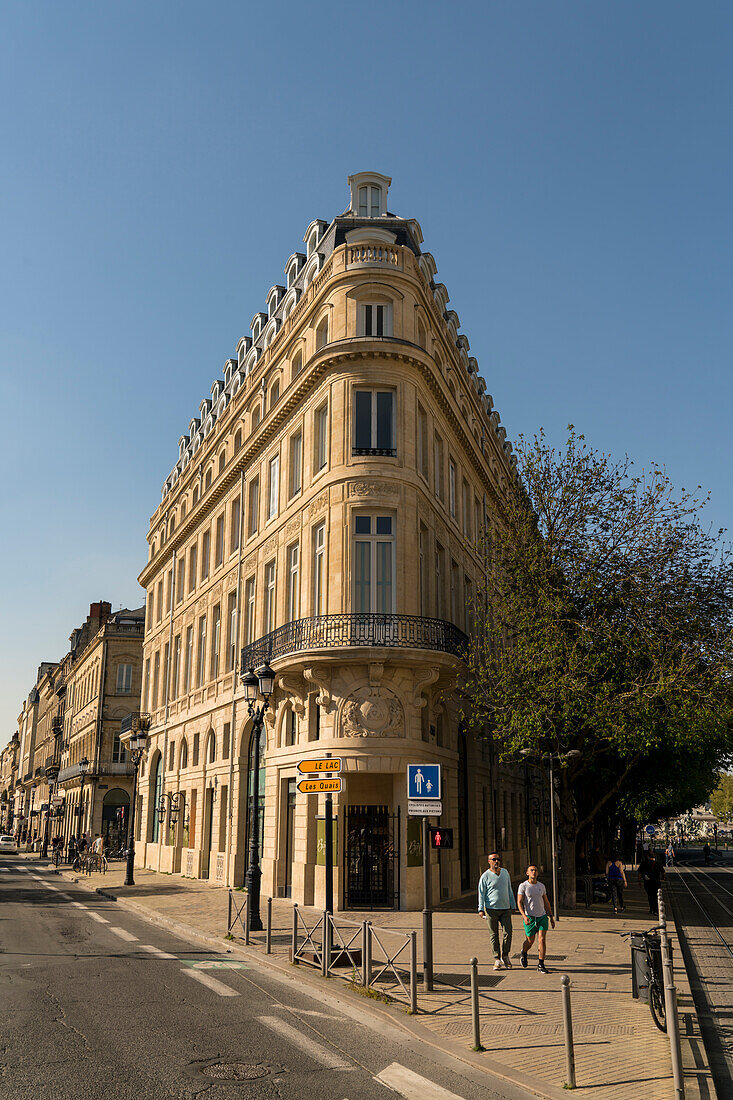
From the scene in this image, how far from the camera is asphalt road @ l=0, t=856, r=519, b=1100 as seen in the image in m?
7.96

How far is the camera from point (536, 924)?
14.3 m

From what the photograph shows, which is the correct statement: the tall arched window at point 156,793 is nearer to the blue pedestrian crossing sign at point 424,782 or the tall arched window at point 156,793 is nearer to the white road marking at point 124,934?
the white road marking at point 124,934

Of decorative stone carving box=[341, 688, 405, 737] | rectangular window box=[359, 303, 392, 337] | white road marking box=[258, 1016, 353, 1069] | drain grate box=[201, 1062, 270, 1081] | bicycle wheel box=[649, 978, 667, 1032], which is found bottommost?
white road marking box=[258, 1016, 353, 1069]

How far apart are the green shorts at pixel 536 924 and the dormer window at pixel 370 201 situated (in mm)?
23877

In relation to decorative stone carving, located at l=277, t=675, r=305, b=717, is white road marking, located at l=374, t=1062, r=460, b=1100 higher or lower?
lower

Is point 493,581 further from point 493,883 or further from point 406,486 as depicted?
point 493,883

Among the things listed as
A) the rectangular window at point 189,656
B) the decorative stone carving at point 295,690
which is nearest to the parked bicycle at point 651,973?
the decorative stone carving at point 295,690

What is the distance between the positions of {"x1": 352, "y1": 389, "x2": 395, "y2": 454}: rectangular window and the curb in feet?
44.4

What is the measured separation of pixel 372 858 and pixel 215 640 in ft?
53.1

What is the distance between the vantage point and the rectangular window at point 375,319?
27.1 m

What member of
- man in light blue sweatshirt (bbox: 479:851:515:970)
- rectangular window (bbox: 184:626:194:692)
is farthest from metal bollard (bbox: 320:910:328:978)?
rectangular window (bbox: 184:626:194:692)

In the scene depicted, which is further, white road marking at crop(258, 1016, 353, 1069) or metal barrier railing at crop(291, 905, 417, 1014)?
metal barrier railing at crop(291, 905, 417, 1014)

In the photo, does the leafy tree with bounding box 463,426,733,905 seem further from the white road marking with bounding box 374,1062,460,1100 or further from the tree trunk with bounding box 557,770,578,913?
the white road marking with bounding box 374,1062,460,1100

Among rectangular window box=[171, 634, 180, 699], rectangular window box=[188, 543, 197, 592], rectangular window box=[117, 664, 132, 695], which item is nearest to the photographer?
rectangular window box=[188, 543, 197, 592]
